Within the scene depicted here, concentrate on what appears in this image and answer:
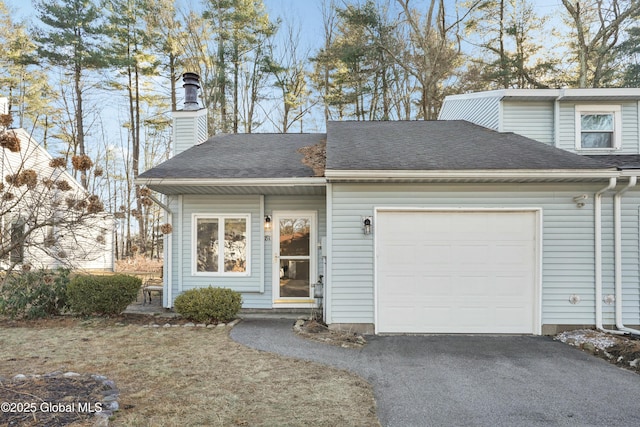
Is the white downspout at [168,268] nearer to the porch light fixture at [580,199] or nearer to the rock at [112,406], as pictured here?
the rock at [112,406]

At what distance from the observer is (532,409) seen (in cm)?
338

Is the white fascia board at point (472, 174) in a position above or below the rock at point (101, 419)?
above

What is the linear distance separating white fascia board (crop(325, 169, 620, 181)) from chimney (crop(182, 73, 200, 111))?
5320mm

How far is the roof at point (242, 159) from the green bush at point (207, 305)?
206cm

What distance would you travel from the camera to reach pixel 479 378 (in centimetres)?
412

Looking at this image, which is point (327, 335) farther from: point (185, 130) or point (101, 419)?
point (185, 130)

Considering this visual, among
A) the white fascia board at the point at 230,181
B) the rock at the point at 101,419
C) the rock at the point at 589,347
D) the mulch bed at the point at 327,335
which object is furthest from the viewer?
the white fascia board at the point at 230,181

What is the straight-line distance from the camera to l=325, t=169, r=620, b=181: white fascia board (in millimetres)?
5738

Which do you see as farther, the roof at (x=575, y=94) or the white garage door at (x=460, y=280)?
the roof at (x=575, y=94)

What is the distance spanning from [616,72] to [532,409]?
16.8 metres

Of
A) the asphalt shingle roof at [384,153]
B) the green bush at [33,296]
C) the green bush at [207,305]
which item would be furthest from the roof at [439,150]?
the green bush at [33,296]

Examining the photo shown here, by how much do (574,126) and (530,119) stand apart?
87cm

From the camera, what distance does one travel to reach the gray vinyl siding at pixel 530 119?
26.8 ft

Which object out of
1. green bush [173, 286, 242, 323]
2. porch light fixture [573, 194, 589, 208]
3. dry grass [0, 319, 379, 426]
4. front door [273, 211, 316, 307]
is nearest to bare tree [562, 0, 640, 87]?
porch light fixture [573, 194, 589, 208]
